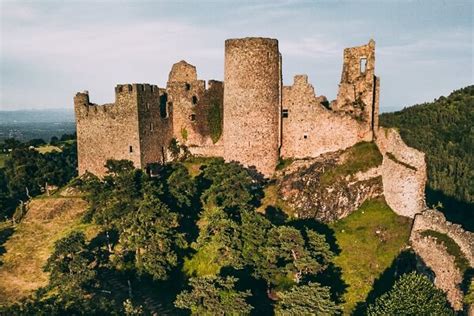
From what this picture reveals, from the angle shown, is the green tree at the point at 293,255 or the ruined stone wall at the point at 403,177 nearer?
the green tree at the point at 293,255

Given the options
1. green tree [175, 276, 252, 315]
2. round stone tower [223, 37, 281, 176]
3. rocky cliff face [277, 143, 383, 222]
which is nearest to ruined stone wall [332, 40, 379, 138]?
rocky cliff face [277, 143, 383, 222]

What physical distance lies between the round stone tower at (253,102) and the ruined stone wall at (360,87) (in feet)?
18.1

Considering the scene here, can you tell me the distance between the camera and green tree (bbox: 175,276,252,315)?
22.3 meters

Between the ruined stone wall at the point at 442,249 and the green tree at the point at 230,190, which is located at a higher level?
the green tree at the point at 230,190

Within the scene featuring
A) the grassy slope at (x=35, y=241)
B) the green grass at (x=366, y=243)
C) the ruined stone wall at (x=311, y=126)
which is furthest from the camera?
the ruined stone wall at (x=311, y=126)

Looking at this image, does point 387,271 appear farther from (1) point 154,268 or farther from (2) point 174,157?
(2) point 174,157

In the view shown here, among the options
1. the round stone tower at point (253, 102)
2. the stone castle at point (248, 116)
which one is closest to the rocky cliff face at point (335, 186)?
the stone castle at point (248, 116)

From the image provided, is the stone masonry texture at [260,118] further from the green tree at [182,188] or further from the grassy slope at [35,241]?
the green tree at [182,188]

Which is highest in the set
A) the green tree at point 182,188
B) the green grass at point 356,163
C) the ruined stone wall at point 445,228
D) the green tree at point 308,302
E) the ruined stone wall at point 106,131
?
the ruined stone wall at point 106,131

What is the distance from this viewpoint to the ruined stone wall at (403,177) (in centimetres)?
3027

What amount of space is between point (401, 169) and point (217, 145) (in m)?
17.5

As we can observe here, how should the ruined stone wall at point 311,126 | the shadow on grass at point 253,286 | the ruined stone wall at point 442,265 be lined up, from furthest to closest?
the ruined stone wall at point 311,126 → the shadow on grass at point 253,286 → the ruined stone wall at point 442,265

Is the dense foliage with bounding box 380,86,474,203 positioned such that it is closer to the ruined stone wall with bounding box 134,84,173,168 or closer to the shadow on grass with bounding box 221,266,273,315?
the ruined stone wall with bounding box 134,84,173,168

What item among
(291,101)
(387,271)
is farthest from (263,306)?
(291,101)
